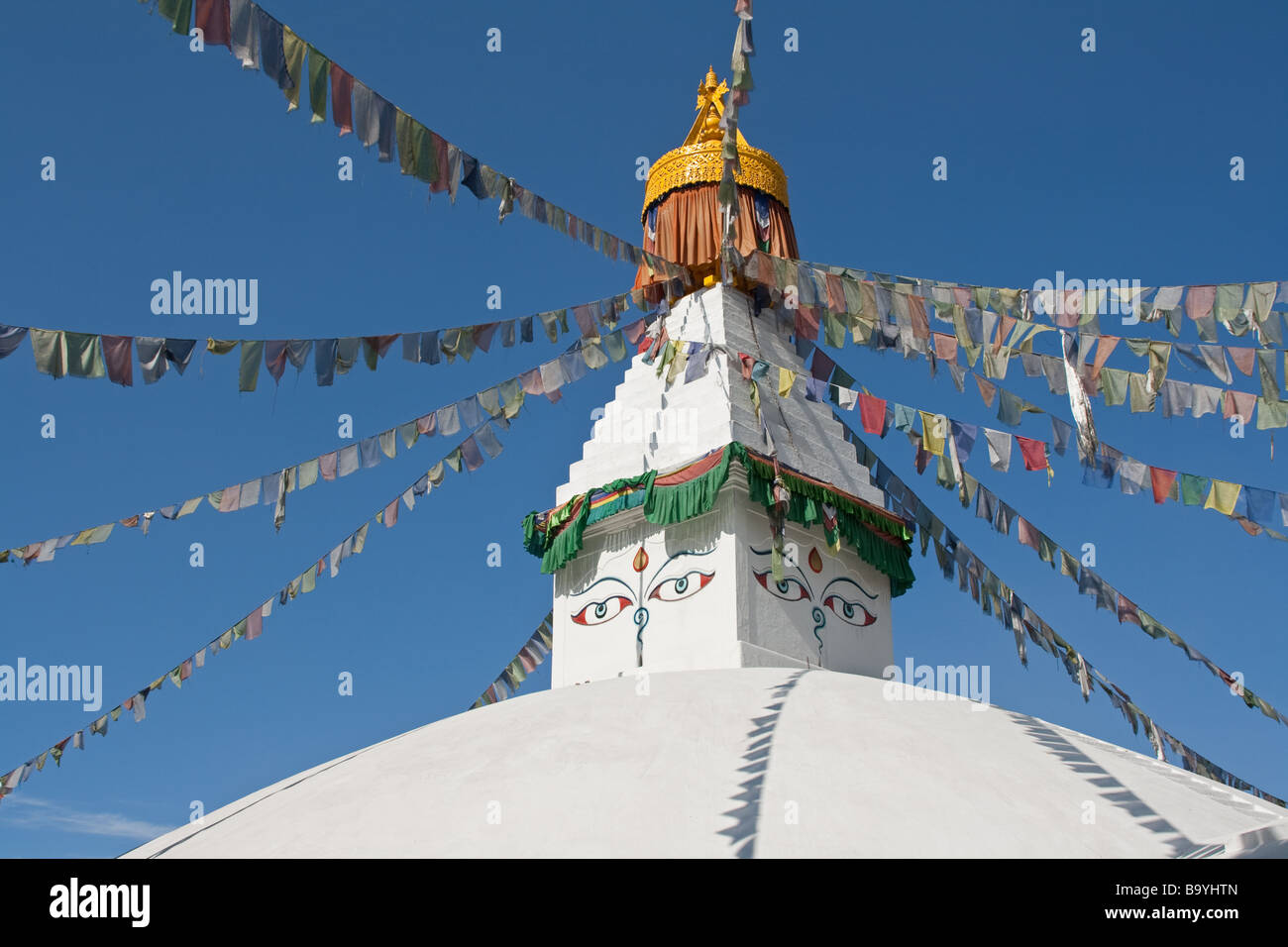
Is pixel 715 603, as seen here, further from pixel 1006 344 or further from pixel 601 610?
pixel 1006 344

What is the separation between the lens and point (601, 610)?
8.09 m

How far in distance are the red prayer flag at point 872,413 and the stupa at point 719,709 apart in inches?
30.0

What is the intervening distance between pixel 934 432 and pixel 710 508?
1.61 metres

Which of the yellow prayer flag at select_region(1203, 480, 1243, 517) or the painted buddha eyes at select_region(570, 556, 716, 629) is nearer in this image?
the yellow prayer flag at select_region(1203, 480, 1243, 517)

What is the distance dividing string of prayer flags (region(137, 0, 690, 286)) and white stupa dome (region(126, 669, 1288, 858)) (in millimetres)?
2821

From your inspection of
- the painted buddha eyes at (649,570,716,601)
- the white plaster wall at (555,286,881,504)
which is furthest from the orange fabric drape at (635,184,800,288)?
the painted buddha eyes at (649,570,716,601)

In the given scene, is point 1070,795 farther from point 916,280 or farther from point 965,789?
point 916,280

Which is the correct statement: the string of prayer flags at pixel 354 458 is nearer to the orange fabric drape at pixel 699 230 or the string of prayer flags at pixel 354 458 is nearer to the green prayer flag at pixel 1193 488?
the orange fabric drape at pixel 699 230

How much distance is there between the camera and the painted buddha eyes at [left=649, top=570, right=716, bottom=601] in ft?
25.0

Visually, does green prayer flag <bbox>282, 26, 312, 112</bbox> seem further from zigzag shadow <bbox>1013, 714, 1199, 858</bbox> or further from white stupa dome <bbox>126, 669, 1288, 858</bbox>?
zigzag shadow <bbox>1013, 714, 1199, 858</bbox>

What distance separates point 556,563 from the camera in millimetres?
8438

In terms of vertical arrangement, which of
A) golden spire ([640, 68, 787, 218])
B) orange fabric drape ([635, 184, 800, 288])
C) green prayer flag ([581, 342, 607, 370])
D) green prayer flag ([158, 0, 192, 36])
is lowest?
green prayer flag ([581, 342, 607, 370])
